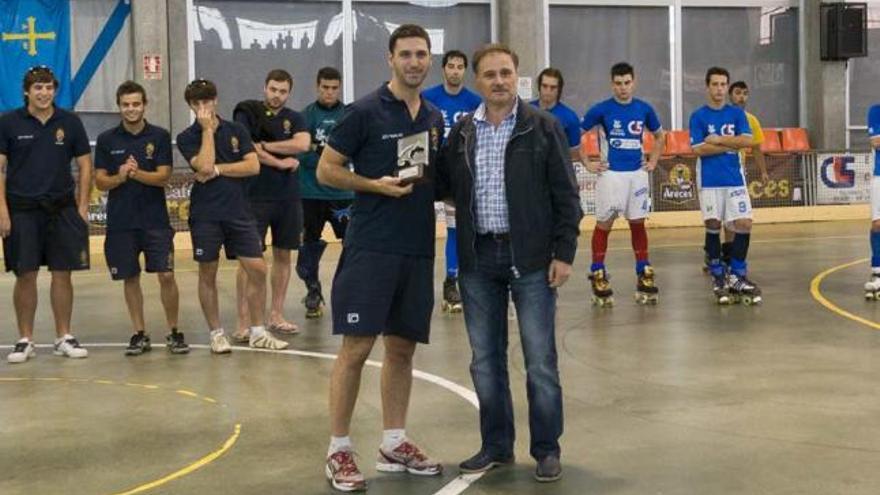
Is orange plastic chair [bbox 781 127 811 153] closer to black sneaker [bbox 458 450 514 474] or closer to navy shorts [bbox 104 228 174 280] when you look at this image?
navy shorts [bbox 104 228 174 280]

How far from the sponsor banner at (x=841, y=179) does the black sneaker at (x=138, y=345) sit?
1624 cm

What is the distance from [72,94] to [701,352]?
16387mm

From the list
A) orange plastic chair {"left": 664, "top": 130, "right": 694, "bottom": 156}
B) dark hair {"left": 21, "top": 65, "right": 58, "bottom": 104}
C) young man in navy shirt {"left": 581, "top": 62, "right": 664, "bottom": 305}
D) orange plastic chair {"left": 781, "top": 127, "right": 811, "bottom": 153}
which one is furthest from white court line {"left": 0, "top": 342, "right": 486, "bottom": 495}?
orange plastic chair {"left": 781, "top": 127, "right": 811, "bottom": 153}

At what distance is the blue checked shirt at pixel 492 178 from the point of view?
5430 millimetres

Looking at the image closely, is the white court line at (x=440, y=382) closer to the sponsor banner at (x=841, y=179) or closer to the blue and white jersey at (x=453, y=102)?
the blue and white jersey at (x=453, y=102)

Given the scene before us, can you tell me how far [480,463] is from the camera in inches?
216

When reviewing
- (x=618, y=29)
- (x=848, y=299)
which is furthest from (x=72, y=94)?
(x=848, y=299)

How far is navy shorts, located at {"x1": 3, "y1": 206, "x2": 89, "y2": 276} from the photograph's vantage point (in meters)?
8.78

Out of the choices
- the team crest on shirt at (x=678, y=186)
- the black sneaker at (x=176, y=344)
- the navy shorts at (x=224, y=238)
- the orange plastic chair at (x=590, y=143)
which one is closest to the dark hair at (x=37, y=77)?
the navy shorts at (x=224, y=238)

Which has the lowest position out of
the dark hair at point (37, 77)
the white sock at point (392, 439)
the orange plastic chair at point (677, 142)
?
the white sock at point (392, 439)

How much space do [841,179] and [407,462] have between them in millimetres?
18930

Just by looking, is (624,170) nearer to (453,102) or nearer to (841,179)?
(453,102)

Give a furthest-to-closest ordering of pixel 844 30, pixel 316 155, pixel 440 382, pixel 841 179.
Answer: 1. pixel 844 30
2. pixel 841 179
3. pixel 316 155
4. pixel 440 382

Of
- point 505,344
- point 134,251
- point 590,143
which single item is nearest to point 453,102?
point 134,251
